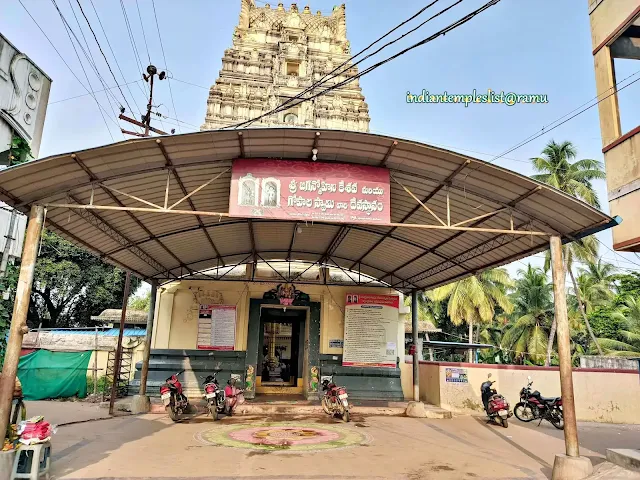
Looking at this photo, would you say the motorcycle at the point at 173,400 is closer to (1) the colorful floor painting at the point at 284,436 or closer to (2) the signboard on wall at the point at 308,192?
(1) the colorful floor painting at the point at 284,436

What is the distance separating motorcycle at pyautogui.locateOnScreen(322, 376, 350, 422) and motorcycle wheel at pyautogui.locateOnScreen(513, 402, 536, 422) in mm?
3946

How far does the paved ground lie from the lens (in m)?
5.52

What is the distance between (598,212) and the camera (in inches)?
238

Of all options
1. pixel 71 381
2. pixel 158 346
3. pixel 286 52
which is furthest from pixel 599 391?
pixel 286 52

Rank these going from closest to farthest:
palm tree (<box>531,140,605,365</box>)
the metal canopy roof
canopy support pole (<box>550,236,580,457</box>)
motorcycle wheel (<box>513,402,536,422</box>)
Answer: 1. canopy support pole (<box>550,236,580,457</box>)
2. the metal canopy roof
3. motorcycle wheel (<box>513,402,536,422</box>)
4. palm tree (<box>531,140,605,365</box>)

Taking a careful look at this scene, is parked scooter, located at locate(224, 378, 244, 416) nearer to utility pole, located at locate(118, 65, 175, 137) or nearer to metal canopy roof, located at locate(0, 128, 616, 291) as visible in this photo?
metal canopy roof, located at locate(0, 128, 616, 291)

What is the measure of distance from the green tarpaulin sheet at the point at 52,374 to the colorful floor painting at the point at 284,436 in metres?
5.70

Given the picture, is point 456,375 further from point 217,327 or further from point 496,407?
point 217,327

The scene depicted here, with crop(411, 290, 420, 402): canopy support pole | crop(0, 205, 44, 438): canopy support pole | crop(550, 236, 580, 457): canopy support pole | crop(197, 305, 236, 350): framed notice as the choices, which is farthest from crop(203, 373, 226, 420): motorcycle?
crop(550, 236, 580, 457): canopy support pole

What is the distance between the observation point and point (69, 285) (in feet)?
79.5

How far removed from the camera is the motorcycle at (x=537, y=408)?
31.8 ft

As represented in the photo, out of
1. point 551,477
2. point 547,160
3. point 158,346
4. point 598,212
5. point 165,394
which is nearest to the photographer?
point 551,477

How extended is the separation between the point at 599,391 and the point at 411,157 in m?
8.75

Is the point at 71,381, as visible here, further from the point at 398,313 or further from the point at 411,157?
the point at 411,157
